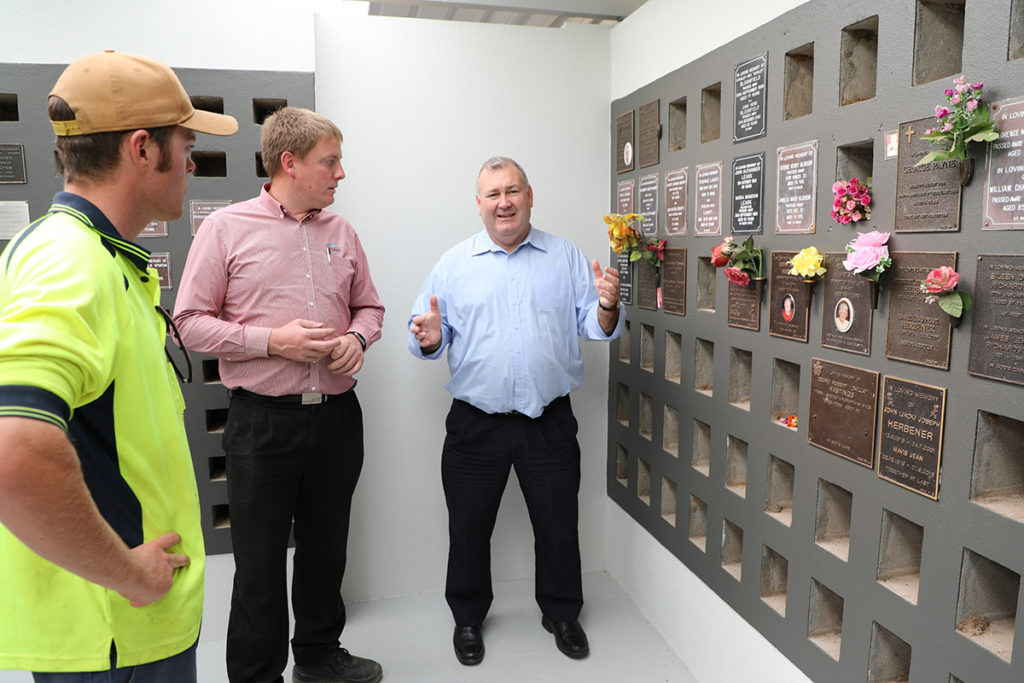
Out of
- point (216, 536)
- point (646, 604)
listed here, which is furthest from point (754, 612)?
point (216, 536)

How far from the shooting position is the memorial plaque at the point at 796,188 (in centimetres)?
184

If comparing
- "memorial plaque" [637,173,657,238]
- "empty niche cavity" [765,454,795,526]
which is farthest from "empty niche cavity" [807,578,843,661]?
"memorial plaque" [637,173,657,238]

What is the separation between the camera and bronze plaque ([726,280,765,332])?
2.09 meters

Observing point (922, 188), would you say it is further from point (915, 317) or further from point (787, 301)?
point (787, 301)

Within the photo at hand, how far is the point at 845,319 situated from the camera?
174 cm

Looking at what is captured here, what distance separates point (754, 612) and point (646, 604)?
0.83m

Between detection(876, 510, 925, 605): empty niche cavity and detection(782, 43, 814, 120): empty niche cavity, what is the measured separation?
44.0 inches

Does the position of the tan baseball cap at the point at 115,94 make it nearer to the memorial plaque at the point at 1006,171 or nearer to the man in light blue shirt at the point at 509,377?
the man in light blue shirt at the point at 509,377

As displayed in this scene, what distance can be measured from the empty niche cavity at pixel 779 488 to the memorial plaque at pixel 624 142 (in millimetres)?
1426

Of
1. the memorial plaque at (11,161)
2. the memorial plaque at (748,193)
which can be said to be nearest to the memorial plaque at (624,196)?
the memorial plaque at (748,193)

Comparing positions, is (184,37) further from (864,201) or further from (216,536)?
(864,201)

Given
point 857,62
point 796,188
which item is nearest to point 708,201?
point 796,188

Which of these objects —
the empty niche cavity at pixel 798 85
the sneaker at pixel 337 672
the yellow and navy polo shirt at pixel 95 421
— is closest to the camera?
the yellow and navy polo shirt at pixel 95 421

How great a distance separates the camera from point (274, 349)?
2.07m
